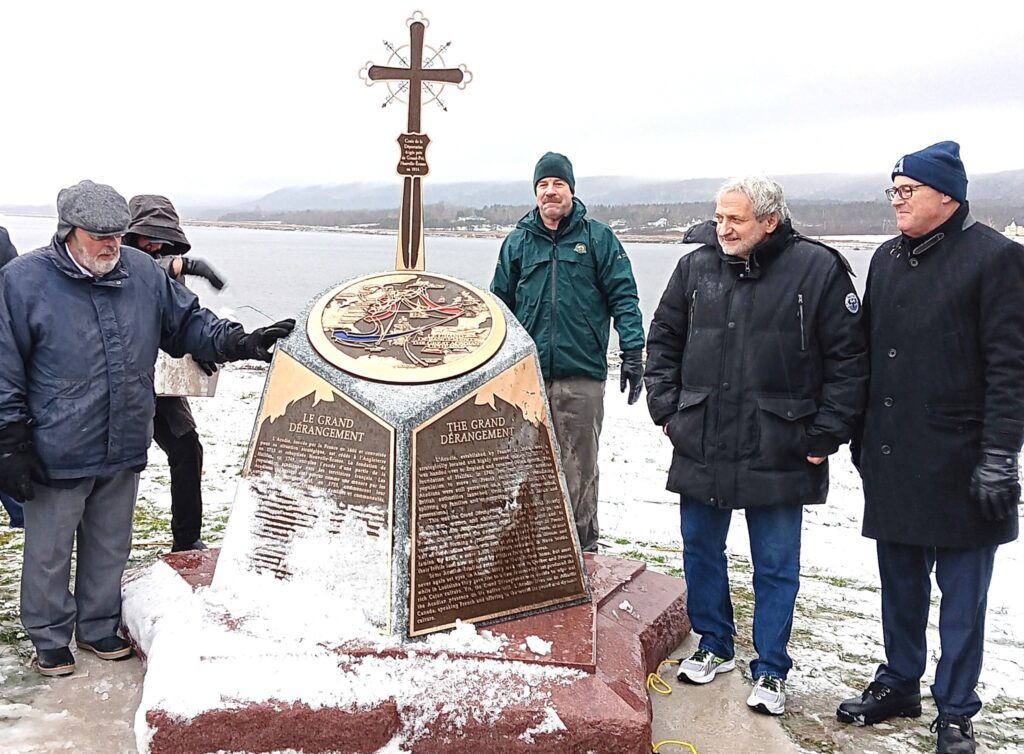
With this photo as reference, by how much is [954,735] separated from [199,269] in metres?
4.62

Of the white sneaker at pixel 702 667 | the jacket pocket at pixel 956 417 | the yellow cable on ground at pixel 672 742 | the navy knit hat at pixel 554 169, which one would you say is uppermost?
the navy knit hat at pixel 554 169

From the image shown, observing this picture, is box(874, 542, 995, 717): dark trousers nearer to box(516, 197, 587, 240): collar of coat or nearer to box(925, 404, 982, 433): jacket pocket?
box(925, 404, 982, 433): jacket pocket

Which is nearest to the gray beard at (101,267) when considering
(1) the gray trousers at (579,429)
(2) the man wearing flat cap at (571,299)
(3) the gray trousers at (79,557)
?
(3) the gray trousers at (79,557)

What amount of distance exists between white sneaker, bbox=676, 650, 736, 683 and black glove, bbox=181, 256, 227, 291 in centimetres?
351

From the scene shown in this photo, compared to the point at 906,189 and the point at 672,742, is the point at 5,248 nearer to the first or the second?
the point at 672,742

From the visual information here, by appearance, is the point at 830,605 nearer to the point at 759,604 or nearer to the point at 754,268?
the point at 759,604

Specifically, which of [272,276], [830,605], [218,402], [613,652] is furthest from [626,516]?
[272,276]

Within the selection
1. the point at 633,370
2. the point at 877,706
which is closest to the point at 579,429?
the point at 633,370

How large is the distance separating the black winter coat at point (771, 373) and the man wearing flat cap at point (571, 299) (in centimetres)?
118

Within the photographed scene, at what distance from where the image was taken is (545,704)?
3.46 meters

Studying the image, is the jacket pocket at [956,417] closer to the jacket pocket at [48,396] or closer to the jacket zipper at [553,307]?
the jacket zipper at [553,307]

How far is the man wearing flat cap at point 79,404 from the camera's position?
382 centimetres

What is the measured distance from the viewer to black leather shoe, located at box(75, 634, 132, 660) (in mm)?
4289

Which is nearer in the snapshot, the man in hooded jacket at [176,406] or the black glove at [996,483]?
the black glove at [996,483]
